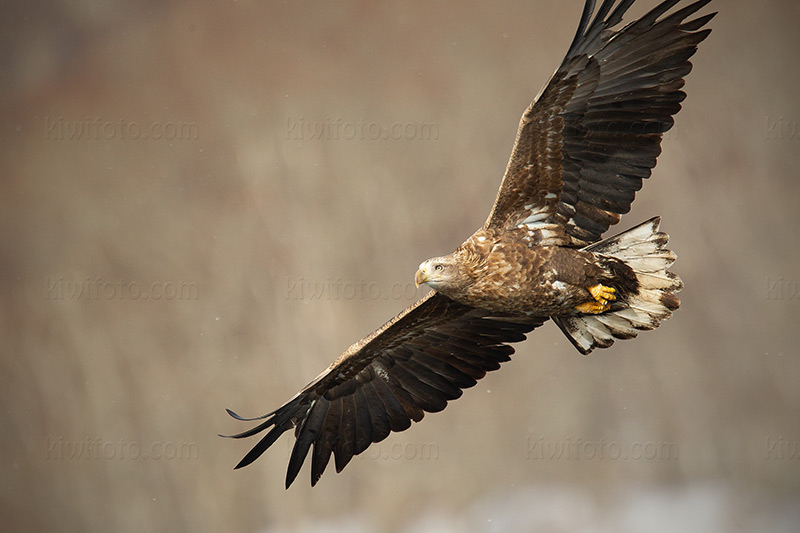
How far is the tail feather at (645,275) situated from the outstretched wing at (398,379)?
496 millimetres

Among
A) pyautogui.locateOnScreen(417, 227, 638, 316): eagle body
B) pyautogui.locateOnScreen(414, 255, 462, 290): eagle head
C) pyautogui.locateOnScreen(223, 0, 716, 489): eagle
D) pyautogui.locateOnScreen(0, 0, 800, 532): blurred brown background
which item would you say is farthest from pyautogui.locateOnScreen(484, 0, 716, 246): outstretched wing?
pyautogui.locateOnScreen(0, 0, 800, 532): blurred brown background

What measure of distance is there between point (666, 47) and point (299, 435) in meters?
2.65

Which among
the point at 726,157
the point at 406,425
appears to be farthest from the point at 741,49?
the point at 406,425

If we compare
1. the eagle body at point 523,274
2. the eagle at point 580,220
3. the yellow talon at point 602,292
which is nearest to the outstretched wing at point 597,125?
the eagle at point 580,220

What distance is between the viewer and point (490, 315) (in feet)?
15.5

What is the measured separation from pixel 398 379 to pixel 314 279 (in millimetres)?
2110

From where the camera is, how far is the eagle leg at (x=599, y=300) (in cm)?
434

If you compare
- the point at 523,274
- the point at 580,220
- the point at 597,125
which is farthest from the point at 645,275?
the point at 597,125

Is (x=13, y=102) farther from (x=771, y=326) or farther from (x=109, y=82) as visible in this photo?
(x=771, y=326)

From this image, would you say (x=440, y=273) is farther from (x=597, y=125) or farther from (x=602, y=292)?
(x=597, y=125)

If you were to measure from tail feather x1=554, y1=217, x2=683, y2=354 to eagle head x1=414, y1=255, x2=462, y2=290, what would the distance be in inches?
26.7

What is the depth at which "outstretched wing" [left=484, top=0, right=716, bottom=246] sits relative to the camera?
412 cm

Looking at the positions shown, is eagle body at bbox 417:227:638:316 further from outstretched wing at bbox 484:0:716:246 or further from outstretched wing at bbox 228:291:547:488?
outstretched wing at bbox 228:291:547:488

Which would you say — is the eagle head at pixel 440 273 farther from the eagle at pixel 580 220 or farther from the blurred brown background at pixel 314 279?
the blurred brown background at pixel 314 279
